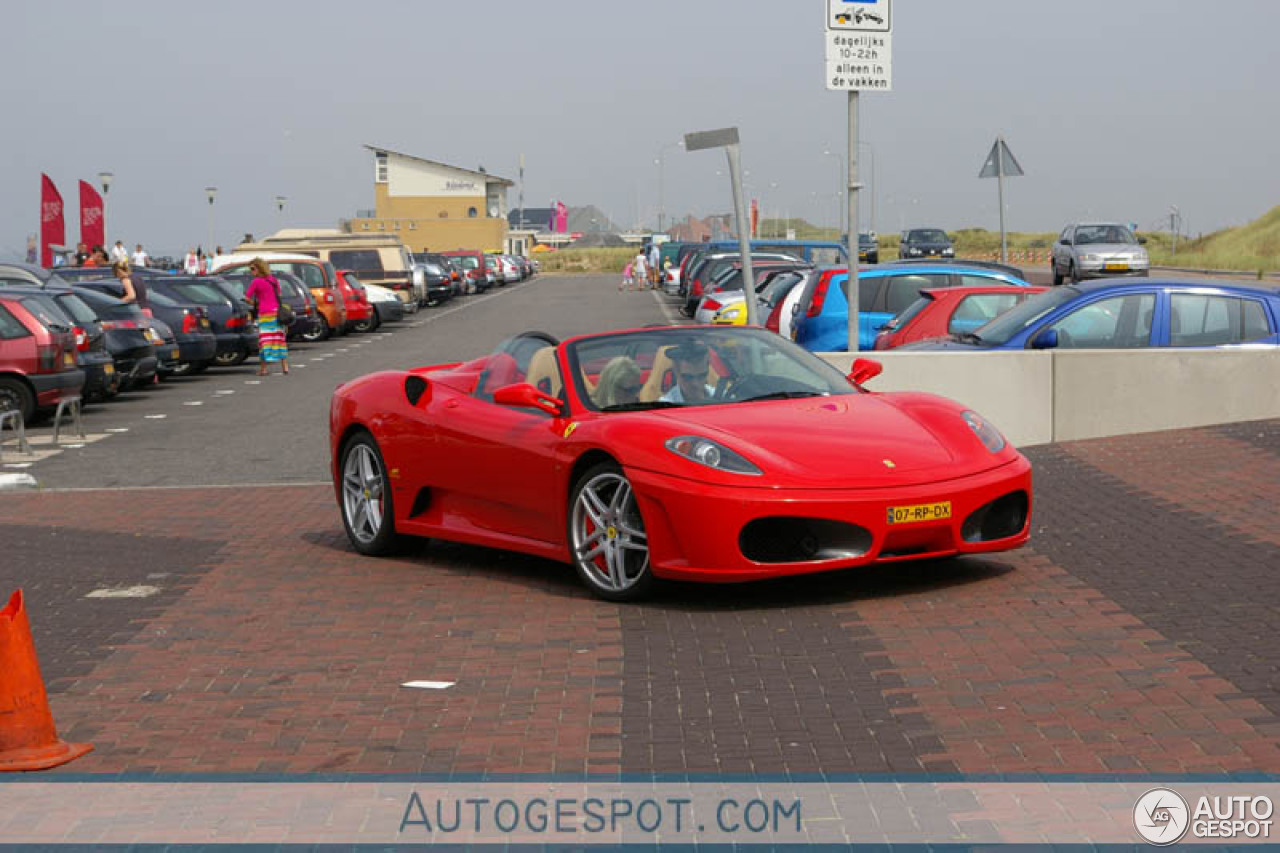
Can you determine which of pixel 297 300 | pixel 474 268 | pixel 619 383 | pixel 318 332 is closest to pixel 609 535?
pixel 619 383

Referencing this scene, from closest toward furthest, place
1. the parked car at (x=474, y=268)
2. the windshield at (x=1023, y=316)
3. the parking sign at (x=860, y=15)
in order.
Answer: the parking sign at (x=860, y=15) < the windshield at (x=1023, y=316) < the parked car at (x=474, y=268)

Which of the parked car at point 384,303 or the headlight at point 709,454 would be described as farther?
the parked car at point 384,303

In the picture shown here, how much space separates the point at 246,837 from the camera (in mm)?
5129

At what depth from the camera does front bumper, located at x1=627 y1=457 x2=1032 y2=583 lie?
319 inches

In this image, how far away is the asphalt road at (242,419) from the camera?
51.8ft

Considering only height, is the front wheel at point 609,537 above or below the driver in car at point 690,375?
below

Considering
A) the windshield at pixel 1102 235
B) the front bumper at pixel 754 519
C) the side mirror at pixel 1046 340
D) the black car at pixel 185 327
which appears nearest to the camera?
the front bumper at pixel 754 519

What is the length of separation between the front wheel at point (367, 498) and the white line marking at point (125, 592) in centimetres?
140

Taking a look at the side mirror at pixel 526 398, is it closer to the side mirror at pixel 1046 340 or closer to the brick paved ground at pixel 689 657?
the brick paved ground at pixel 689 657

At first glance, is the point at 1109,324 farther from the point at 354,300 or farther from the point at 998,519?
the point at 354,300

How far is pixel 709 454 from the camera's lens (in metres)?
8.30

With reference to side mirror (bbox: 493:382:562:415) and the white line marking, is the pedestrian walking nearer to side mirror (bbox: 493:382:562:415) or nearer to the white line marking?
the white line marking

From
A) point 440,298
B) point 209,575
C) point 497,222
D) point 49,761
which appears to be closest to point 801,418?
point 209,575

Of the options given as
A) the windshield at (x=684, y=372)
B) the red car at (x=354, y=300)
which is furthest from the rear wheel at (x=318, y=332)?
the windshield at (x=684, y=372)
